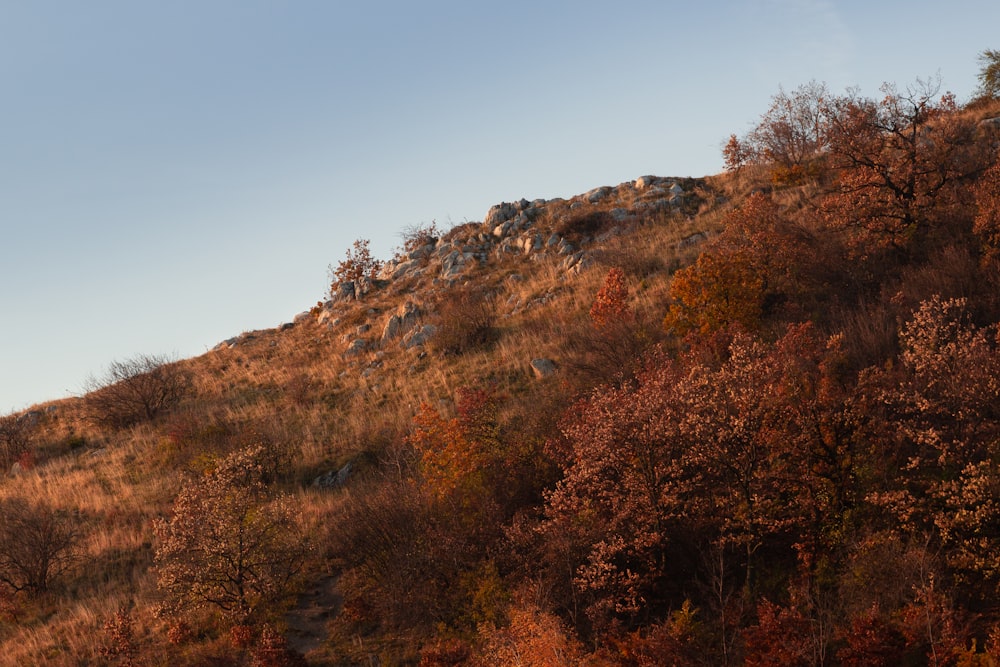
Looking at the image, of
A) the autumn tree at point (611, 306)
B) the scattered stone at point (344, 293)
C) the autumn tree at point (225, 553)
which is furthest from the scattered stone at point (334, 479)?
the scattered stone at point (344, 293)

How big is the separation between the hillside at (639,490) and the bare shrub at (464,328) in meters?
Result: 2.64

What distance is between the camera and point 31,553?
73.9 ft

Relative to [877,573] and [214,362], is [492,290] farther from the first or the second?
[877,573]

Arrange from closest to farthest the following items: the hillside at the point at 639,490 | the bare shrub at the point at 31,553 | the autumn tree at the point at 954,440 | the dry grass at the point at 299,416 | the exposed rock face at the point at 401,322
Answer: the autumn tree at the point at 954,440 → the hillside at the point at 639,490 → the dry grass at the point at 299,416 → the bare shrub at the point at 31,553 → the exposed rock face at the point at 401,322

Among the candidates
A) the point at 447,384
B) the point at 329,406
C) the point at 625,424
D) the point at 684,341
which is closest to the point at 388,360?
the point at 329,406

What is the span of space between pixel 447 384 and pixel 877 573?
22.4 metres

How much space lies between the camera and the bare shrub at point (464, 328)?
37656mm

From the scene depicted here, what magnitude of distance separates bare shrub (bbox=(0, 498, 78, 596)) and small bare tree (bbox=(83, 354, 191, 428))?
1688cm

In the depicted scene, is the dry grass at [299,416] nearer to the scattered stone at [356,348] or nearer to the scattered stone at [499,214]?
the scattered stone at [356,348]

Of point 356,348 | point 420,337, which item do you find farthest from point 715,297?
point 356,348

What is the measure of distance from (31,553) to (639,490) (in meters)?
22.3

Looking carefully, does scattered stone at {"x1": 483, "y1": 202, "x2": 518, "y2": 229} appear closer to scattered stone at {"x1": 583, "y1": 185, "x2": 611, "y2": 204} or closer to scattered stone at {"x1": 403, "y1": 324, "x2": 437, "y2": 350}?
scattered stone at {"x1": 583, "y1": 185, "x2": 611, "y2": 204}

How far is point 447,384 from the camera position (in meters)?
33.4

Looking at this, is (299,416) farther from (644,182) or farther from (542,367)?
(644,182)
